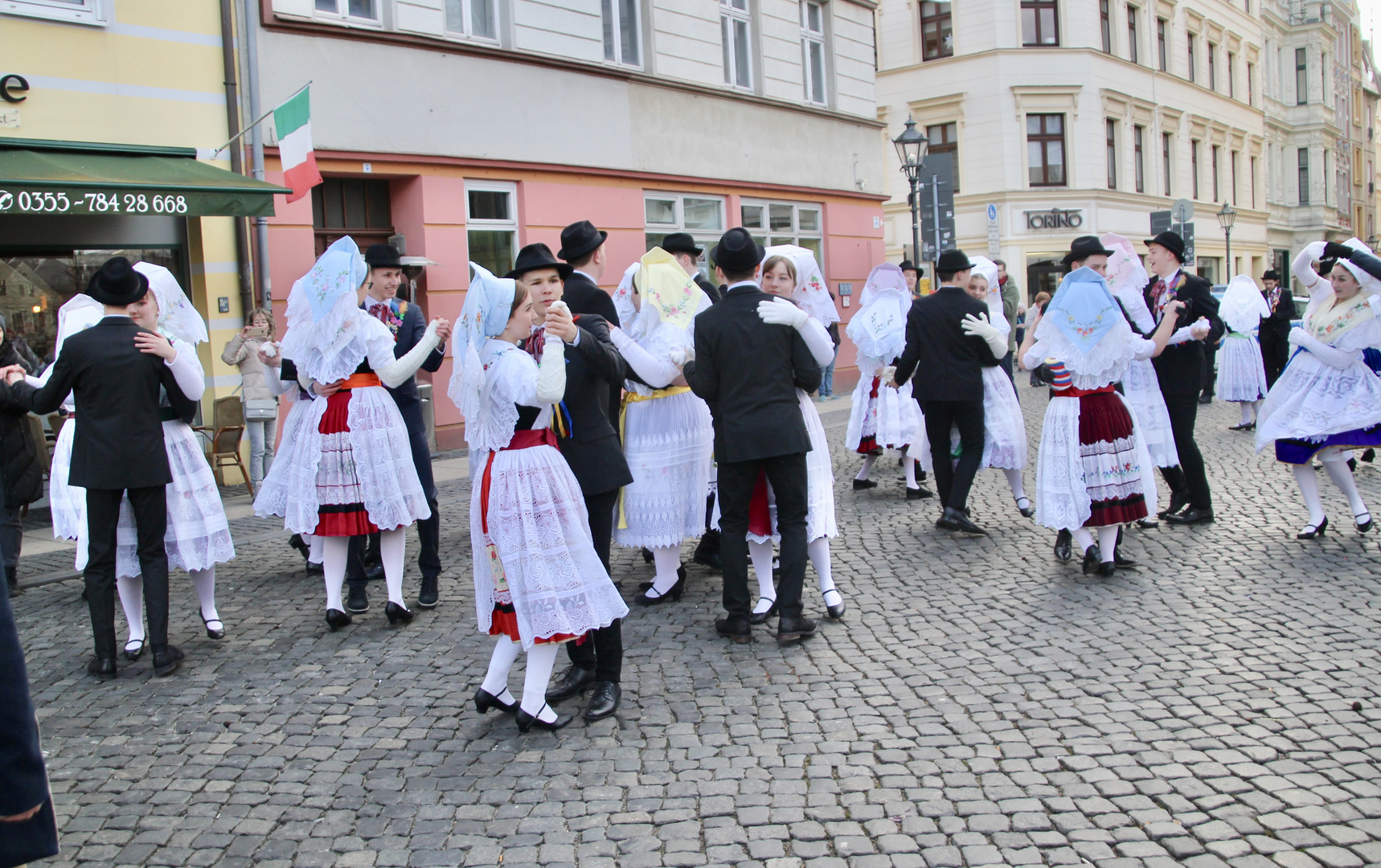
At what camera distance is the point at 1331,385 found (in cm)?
711

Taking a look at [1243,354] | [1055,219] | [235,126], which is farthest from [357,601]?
[1055,219]

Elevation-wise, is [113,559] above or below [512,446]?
below

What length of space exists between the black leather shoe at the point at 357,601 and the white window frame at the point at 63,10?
7.45m

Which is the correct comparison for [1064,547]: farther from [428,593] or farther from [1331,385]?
[428,593]

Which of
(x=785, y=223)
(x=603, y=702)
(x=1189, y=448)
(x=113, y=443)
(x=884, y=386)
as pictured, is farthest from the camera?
(x=785, y=223)

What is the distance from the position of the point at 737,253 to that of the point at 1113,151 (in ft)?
109

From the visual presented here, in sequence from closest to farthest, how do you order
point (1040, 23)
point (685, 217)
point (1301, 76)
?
1. point (685, 217)
2. point (1040, 23)
3. point (1301, 76)

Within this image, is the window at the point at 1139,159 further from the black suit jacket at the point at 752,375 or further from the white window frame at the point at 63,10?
the black suit jacket at the point at 752,375

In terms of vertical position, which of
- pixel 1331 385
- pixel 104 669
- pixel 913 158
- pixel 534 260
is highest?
pixel 913 158

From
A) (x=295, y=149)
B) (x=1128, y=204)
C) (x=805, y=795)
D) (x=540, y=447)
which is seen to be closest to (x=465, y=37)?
(x=295, y=149)

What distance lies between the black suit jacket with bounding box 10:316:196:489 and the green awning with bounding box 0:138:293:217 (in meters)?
5.02

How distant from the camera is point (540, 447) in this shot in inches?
169

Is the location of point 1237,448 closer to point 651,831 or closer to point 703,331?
point 703,331

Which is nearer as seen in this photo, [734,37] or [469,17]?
[469,17]
